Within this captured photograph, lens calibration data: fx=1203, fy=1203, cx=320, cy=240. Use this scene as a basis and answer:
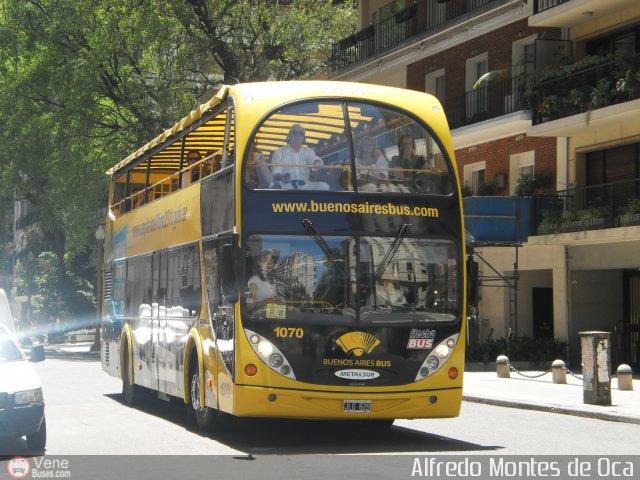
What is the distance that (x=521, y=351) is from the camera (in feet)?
109

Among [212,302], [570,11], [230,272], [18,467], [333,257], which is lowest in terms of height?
[18,467]

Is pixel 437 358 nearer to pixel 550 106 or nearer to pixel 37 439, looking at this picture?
pixel 37 439

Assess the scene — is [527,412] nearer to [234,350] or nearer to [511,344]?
[234,350]

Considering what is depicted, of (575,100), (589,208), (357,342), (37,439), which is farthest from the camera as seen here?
(575,100)

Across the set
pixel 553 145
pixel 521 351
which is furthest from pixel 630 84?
pixel 521 351

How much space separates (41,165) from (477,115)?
2084cm

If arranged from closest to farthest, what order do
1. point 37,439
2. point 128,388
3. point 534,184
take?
point 37,439, point 128,388, point 534,184

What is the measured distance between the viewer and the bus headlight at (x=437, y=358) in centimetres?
1394

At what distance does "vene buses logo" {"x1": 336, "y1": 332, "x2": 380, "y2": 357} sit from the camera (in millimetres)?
13680

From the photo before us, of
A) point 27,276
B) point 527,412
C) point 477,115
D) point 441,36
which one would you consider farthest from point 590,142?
point 27,276

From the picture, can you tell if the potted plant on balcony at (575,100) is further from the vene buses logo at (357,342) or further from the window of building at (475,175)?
the vene buses logo at (357,342)

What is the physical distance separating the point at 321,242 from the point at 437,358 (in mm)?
1920

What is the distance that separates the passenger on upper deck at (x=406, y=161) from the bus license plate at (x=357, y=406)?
2.70 m

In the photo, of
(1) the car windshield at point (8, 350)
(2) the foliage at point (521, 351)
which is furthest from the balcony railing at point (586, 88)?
(1) the car windshield at point (8, 350)
